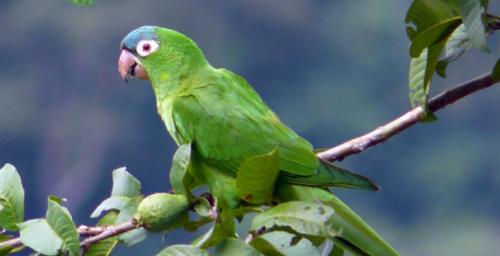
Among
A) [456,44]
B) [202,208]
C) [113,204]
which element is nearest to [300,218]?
[202,208]

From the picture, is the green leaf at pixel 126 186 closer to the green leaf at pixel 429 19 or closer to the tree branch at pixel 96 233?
the tree branch at pixel 96 233

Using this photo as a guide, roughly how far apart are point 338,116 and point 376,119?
44cm

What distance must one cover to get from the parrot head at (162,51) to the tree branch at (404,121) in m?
0.35

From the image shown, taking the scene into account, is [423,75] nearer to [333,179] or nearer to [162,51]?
[333,179]

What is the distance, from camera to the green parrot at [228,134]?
1.21 metres

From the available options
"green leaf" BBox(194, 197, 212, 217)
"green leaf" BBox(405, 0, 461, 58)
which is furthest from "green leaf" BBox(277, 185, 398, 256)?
"green leaf" BBox(405, 0, 461, 58)

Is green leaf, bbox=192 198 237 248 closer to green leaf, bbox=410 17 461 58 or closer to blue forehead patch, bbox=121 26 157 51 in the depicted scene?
green leaf, bbox=410 17 461 58

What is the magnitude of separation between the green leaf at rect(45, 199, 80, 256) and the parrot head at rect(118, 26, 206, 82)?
0.60 m

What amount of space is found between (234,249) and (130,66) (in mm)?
791

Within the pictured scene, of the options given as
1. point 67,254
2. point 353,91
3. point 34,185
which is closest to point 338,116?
point 353,91

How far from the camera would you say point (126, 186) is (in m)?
1.21

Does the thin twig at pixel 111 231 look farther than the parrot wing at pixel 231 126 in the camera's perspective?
No

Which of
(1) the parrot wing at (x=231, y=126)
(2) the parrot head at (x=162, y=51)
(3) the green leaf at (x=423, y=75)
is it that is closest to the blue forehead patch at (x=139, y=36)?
(2) the parrot head at (x=162, y=51)

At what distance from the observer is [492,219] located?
7.70 metres
